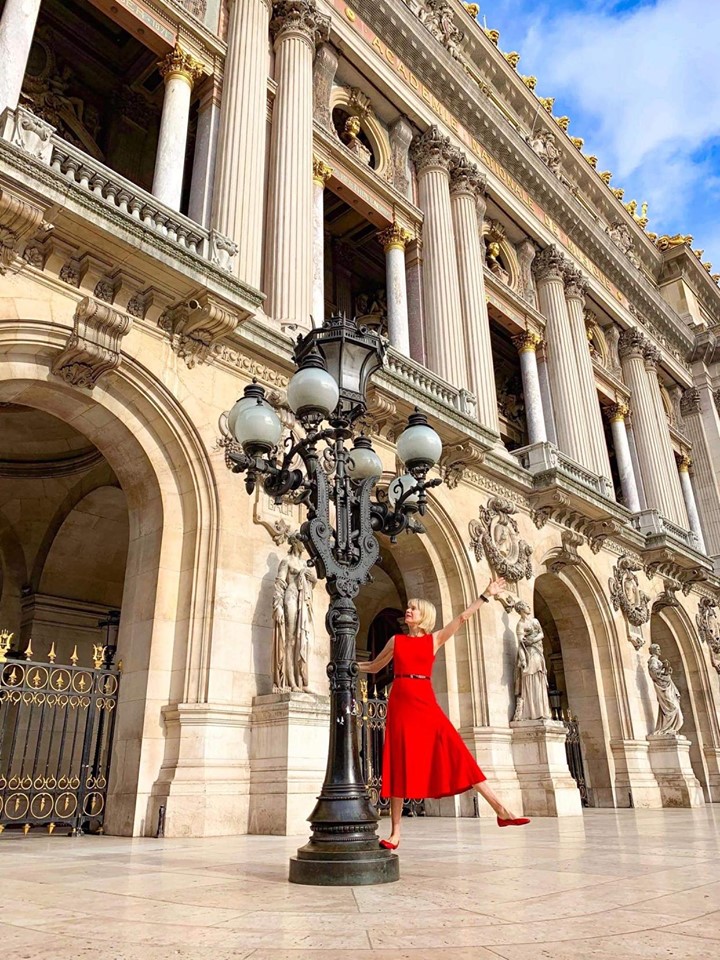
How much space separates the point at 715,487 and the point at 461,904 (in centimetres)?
3024

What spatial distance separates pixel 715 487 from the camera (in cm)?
3080

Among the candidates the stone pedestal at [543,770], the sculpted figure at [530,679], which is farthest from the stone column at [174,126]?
the stone pedestal at [543,770]

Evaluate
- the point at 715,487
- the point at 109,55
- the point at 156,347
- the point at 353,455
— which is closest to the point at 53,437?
the point at 156,347

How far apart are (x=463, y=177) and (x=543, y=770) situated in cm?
1495

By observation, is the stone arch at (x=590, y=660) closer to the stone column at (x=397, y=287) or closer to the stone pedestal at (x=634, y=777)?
the stone pedestal at (x=634, y=777)

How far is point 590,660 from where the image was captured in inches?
755

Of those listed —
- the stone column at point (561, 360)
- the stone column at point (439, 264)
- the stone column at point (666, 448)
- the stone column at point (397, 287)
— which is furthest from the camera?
the stone column at point (666, 448)

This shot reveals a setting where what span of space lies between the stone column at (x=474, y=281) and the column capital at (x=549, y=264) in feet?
9.99

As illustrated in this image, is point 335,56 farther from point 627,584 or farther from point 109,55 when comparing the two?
point 627,584

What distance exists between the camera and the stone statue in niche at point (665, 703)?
1872 cm

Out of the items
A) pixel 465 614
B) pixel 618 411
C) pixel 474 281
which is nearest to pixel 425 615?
pixel 465 614

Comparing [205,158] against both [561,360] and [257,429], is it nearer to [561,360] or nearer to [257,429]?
[257,429]

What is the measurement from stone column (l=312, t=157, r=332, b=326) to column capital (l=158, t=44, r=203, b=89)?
3.12 meters

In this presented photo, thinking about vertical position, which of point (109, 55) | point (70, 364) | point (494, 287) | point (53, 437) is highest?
point (109, 55)
